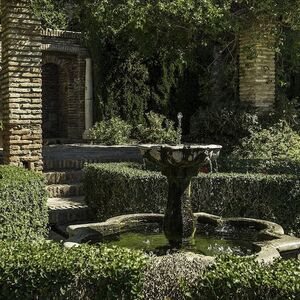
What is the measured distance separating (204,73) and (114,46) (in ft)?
10.2

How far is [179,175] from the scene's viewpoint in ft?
16.1

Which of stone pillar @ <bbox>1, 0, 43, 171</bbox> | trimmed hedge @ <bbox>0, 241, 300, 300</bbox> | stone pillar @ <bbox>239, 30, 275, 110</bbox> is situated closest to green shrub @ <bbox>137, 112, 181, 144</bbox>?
stone pillar @ <bbox>239, 30, 275, 110</bbox>

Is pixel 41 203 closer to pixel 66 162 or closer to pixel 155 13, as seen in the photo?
pixel 66 162

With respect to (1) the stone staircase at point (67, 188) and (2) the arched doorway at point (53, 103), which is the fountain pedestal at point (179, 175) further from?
(2) the arched doorway at point (53, 103)

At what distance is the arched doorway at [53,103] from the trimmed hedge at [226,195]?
11.9m

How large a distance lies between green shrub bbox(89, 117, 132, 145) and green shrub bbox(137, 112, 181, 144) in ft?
1.47

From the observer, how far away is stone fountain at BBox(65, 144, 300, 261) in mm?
4719

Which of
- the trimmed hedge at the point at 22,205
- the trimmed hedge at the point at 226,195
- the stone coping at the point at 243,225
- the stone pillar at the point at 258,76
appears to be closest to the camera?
the stone coping at the point at 243,225

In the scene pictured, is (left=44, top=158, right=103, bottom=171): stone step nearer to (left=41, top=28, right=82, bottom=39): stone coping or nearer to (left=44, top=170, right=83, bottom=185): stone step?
(left=44, top=170, right=83, bottom=185): stone step

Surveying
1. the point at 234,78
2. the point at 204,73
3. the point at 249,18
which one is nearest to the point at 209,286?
the point at 249,18

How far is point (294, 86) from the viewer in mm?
17312

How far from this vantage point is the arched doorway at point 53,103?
1844 centimetres

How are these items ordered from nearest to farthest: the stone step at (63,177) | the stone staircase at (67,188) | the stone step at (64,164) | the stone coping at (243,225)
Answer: the stone coping at (243,225)
the stone staircase at (67,188)
the stone step at (63,177)
the stone step at (64,164)

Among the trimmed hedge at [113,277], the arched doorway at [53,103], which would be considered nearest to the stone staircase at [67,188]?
the trimmed hedge at [113,277]
